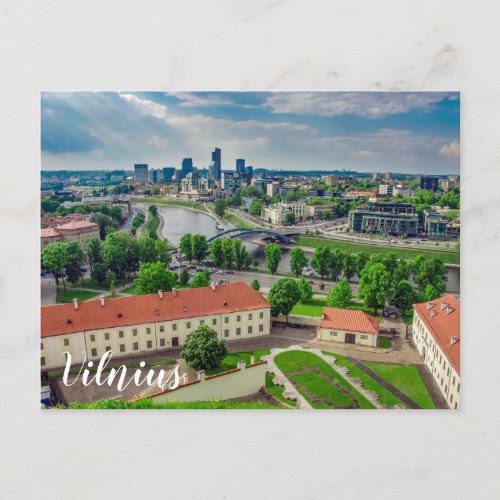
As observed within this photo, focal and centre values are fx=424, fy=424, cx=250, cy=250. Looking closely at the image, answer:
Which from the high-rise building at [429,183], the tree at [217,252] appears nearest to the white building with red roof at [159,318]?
the tree at [217,252]

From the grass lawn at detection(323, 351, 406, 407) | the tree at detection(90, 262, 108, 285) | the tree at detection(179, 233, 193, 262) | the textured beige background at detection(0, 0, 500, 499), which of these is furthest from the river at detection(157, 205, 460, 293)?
the textured beige background at detection(0, 0, 500, 499)

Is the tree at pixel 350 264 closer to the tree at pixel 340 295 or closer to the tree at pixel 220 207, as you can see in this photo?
the tree at pixel 340 295

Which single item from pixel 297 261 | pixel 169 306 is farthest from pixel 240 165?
pixel 169 306

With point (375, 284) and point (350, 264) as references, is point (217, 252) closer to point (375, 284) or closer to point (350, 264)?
point (350, 264)

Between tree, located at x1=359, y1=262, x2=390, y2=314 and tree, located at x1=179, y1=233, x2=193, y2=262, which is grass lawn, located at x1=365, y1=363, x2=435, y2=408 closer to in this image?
tree, located at x1=359, y1=262, x2=390, y2=314
